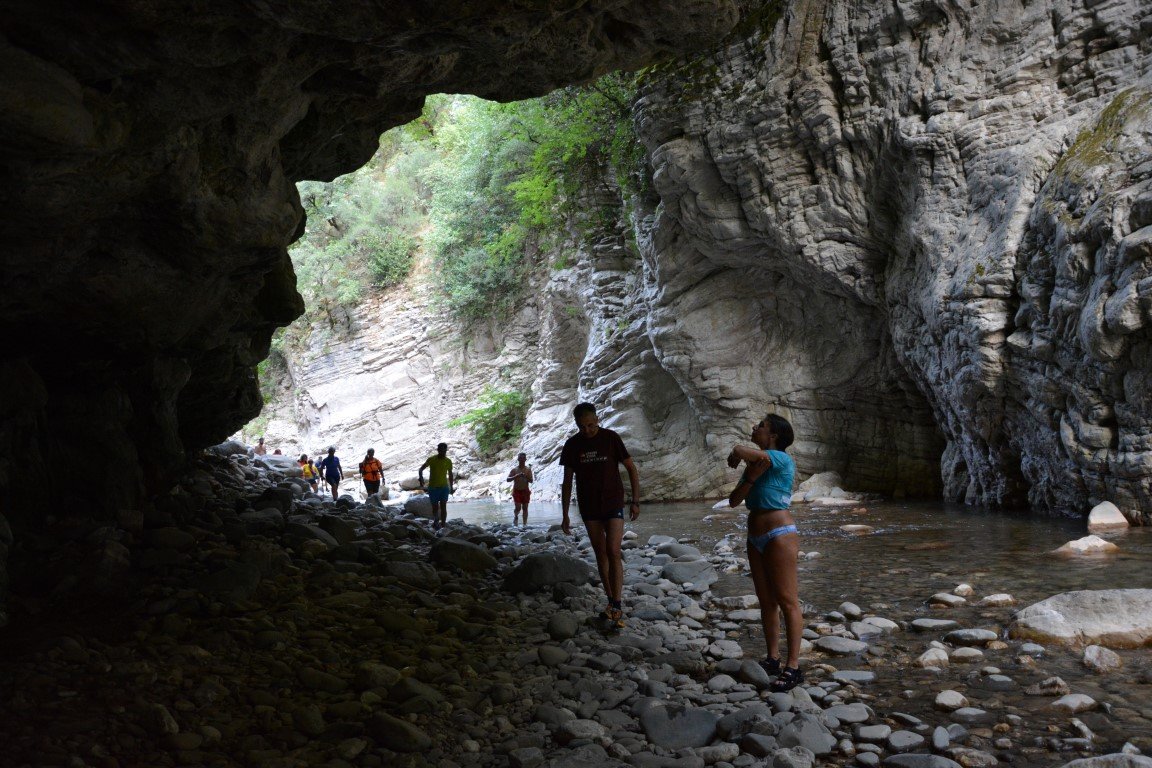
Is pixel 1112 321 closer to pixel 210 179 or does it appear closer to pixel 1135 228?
pixel 1135 228

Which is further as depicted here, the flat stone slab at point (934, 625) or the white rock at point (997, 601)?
the white rock at point (997, 601)

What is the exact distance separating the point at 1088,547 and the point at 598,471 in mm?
5364

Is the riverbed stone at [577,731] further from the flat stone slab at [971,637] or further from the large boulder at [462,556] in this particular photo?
the large boulder at [462,556]

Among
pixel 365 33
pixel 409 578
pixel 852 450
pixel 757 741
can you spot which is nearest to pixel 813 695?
pixel 757 741

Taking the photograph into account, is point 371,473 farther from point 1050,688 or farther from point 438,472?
point 1050,688

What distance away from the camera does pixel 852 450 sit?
1716 cm

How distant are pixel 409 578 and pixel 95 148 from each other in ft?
12.9

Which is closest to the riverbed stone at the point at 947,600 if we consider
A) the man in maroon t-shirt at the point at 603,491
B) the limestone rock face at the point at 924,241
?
the man in maroon t-shirt at the point at 603,491

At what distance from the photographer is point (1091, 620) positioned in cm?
455

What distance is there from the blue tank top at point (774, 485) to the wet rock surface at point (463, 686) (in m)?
0.92

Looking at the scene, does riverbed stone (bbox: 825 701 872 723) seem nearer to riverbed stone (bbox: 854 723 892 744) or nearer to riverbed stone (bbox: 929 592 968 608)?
riverbed stone (bbox: 854 723 892 744)

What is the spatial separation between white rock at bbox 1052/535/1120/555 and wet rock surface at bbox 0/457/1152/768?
124 inches

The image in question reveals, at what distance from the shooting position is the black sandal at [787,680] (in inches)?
161

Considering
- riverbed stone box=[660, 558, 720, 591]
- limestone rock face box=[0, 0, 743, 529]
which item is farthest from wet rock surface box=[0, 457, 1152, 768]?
limestone rock face box=[0, 0, 743, 529]
